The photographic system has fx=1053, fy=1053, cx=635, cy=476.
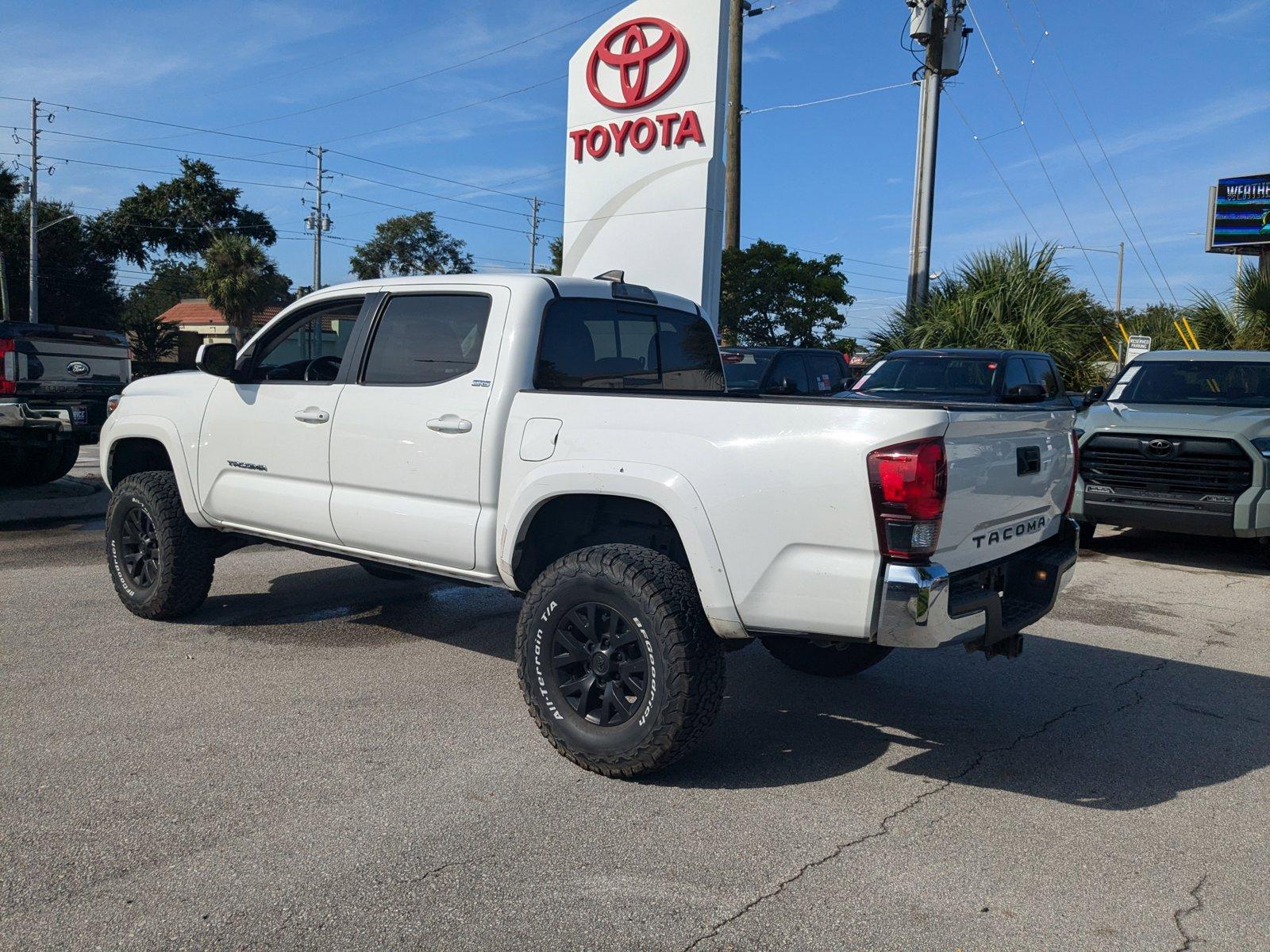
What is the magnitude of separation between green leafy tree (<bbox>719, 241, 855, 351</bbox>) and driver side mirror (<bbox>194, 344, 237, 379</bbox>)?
2719cm

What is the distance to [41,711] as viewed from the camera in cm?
455

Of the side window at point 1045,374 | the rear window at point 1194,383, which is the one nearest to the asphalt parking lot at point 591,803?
the rear window at point 1194,383

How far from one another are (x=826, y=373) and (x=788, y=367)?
44.9 inches

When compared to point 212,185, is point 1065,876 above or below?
below

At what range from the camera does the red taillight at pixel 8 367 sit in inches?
388

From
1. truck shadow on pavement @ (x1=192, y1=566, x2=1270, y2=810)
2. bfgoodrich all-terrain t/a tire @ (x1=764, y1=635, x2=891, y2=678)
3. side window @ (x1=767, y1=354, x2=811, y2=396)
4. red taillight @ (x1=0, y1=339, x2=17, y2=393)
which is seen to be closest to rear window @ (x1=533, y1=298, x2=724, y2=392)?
bfgoodrich all-terrain t/a tire @ (x1=764, y1=635, x2=891, y2=678)

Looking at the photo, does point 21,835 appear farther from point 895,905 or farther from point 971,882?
point 971,882

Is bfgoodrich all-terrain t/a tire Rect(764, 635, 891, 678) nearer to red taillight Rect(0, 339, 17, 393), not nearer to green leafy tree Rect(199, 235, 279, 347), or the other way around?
red taillight Rect(0, 339, 17, 393)

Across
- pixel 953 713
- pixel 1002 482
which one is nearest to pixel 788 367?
pixel 953 713

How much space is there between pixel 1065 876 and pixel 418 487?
3003 millimetres

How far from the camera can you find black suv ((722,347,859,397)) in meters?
14.5

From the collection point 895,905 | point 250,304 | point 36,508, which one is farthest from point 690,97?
point 250,304

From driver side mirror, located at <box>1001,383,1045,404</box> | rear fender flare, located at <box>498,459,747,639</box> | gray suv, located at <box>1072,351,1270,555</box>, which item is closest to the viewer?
rear fender flare, located at <box>498,459,747,639</box>

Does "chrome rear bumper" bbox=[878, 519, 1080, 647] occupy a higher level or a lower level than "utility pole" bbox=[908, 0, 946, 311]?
lower
